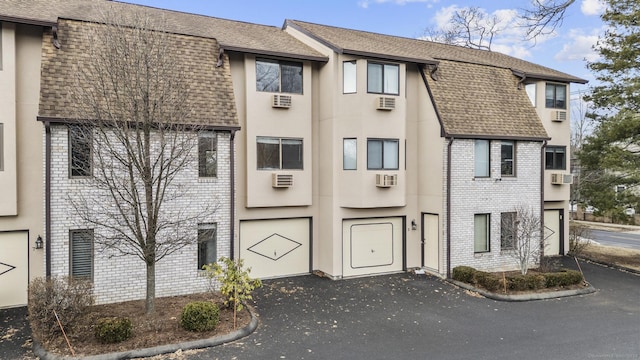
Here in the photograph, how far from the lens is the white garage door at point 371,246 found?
550 inches

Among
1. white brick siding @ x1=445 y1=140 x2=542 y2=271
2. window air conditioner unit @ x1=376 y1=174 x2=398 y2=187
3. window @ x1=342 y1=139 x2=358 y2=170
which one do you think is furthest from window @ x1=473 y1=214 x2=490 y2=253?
window @ x1=342 y1=139 x2=358 y2=170

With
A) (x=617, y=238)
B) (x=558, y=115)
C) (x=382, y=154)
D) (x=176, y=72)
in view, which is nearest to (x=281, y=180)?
(x=382, y=154)

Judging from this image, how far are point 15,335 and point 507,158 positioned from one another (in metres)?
15.4

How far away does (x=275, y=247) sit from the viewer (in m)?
13.8

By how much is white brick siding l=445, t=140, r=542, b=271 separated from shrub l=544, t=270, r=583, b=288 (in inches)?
85.2

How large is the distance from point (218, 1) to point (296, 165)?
873 centimetres

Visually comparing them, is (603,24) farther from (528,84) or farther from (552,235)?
(552,235)

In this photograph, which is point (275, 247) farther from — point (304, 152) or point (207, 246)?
point (304, 152)

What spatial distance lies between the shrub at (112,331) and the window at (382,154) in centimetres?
841

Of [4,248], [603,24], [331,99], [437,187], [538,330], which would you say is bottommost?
[538,330]

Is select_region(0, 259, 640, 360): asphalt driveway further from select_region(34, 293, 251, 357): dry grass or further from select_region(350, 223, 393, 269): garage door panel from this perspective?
select_region(350, 223, 393, 269): garage door panel

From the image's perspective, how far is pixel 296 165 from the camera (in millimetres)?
13844

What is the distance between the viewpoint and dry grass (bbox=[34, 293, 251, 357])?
8078 millimetres

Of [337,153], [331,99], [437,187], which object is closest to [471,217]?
[437,187]
